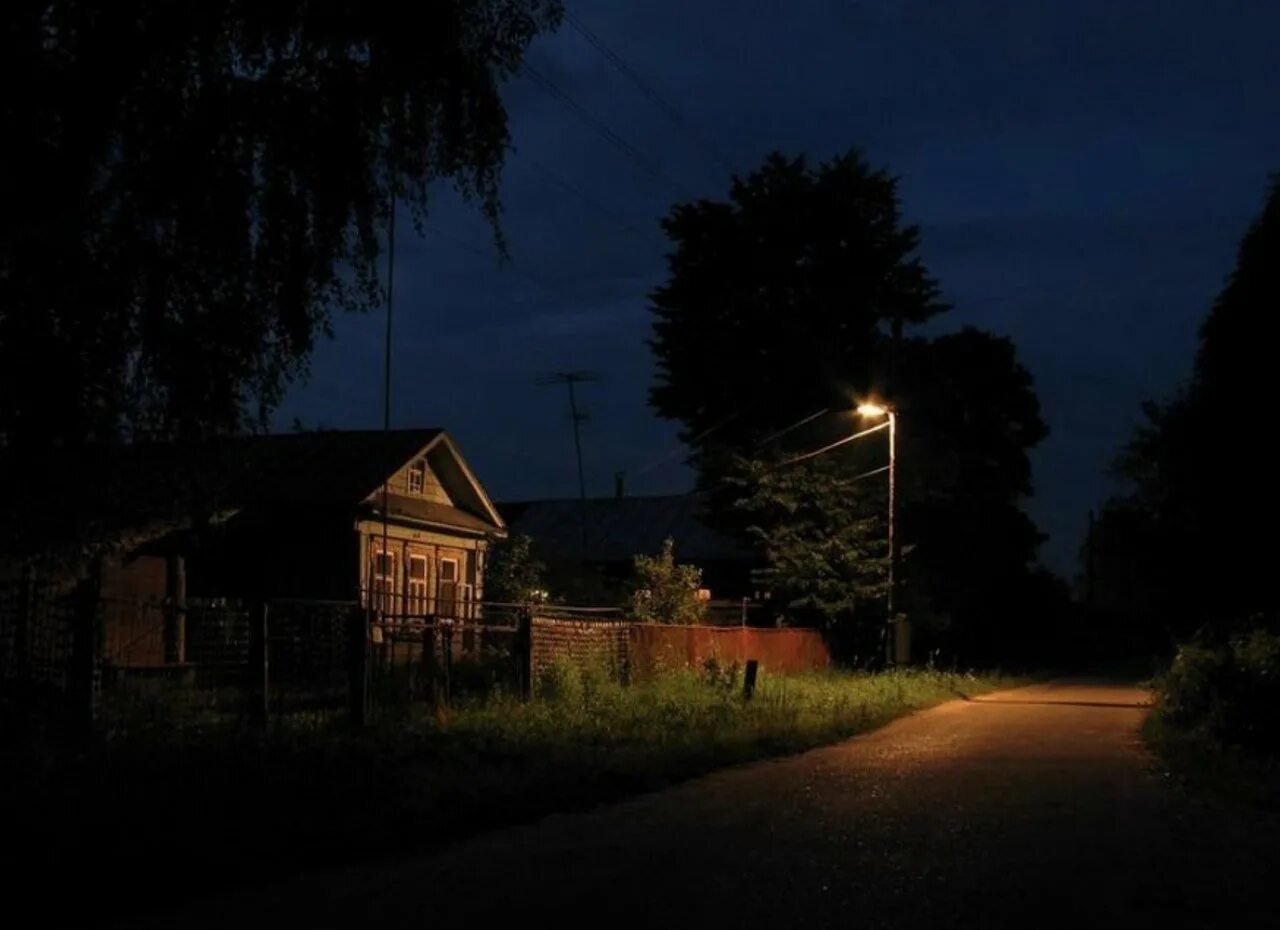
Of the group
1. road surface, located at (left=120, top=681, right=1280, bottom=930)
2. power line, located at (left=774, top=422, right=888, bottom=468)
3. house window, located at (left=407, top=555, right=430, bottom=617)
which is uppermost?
power line, located at (left=774, top=422, right=888, bottom=468)

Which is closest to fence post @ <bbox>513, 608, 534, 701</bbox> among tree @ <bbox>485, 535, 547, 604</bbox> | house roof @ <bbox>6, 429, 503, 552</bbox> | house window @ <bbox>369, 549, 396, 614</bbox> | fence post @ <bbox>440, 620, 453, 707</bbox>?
fence post @ <bbox>440, 620, 453, 707</bbox>

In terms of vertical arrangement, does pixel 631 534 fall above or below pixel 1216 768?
above

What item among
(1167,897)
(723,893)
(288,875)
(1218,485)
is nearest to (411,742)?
(288,875)

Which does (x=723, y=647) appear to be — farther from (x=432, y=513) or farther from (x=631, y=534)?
(x=631, y=534)

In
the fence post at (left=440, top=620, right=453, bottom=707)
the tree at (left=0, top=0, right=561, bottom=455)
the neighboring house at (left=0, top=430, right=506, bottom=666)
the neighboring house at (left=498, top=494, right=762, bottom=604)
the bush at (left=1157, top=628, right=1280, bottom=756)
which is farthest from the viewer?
the neighboring house at (left=498, top=494, right=762, bottom=604)

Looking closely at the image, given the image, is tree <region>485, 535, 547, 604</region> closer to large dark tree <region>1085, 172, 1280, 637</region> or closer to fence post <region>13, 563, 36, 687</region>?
large dark tree <region>1085, 172, 1280, 637</region>

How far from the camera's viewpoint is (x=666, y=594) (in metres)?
32.2

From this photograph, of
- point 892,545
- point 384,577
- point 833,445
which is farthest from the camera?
point 833,445

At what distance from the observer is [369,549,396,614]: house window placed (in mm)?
27944

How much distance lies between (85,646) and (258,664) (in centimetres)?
238

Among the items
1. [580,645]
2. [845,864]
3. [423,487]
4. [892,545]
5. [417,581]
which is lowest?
[845,864]

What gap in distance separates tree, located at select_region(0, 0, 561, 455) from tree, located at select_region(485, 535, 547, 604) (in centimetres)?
2015

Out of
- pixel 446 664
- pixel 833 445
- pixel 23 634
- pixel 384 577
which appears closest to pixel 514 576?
pixel 384 577

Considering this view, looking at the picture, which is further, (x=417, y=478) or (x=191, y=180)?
(x=417, y=478)
